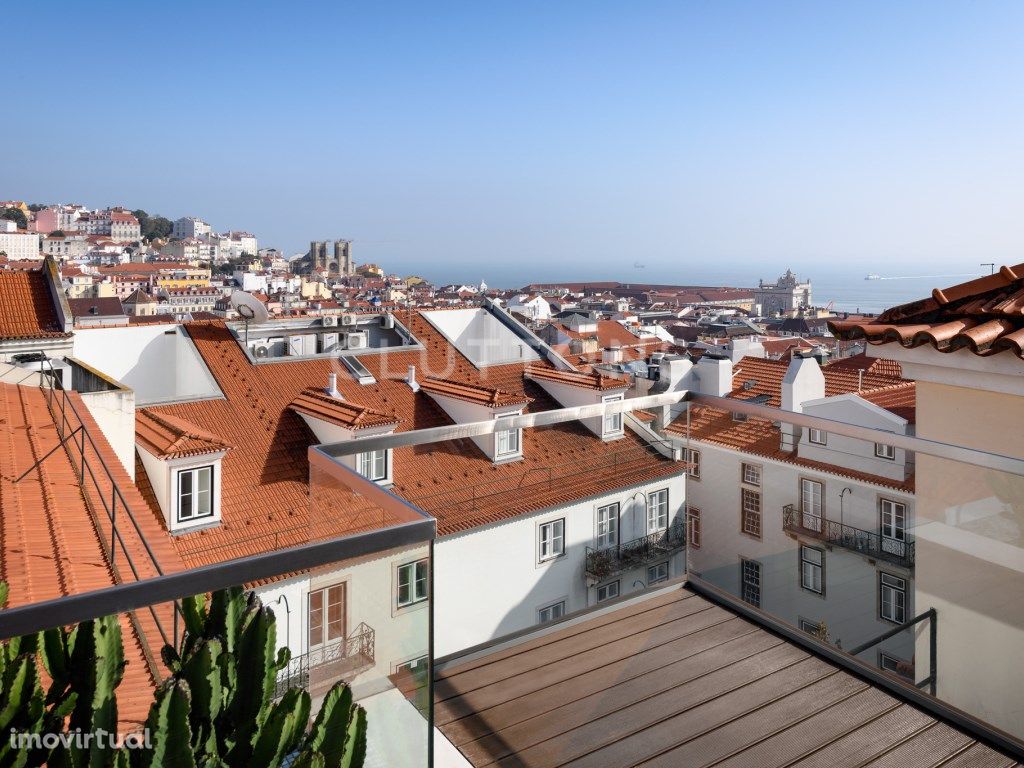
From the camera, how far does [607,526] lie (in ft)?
6.72

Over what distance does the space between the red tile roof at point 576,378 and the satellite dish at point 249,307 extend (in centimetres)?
304

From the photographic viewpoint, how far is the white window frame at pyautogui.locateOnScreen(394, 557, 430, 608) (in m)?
1.09

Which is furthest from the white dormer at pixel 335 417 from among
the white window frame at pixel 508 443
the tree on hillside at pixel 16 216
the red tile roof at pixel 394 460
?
the tree on hillside at pixel 16 216

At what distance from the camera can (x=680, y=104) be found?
14.3 m

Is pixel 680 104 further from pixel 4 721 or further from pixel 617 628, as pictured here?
pixel 4 721

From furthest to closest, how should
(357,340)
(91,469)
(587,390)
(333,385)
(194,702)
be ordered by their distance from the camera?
1. (357,340)
2. (333,385)
3. (587,390)
4. (91,469)
5. (194,702)

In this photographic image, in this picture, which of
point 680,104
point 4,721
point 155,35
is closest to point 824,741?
point 4,721

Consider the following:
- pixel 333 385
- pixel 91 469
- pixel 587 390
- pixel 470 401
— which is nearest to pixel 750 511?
pixel 91 469

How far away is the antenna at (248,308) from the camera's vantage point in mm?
8719

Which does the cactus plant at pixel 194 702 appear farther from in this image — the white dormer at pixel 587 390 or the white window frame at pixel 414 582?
the white dormer at pixel 587 390

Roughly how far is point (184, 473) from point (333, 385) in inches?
92.5

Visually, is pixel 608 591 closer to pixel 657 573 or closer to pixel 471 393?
pixel 657 573

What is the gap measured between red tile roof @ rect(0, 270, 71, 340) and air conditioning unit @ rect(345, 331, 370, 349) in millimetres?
3473

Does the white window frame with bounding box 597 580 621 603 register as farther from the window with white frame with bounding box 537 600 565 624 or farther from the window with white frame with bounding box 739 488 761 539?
the window with white frame with bounding box 739 488 761 539
